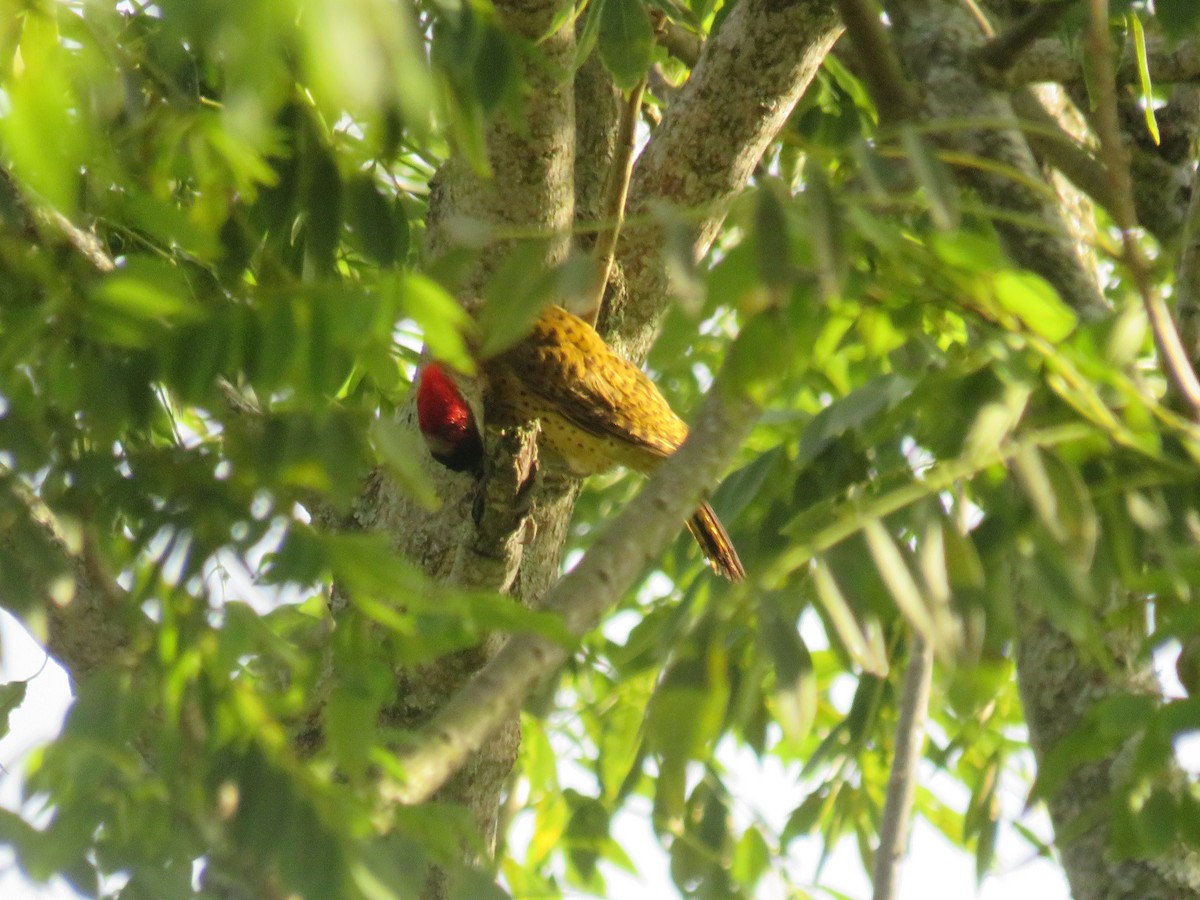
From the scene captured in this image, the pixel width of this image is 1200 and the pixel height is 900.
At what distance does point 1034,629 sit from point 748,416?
1401 mm

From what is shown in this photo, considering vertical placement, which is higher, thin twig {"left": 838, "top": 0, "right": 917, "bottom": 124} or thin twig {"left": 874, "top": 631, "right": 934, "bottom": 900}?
thin twig {"left": 838, "top": 0, "right": 917, "bottom": 124}

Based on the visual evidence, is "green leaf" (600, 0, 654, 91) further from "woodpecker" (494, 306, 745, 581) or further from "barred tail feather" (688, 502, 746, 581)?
"barred tail feather" (688, 502, 746, 581)

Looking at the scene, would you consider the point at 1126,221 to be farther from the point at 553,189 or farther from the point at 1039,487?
the point at 553,189

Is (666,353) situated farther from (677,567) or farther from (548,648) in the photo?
(677,567)

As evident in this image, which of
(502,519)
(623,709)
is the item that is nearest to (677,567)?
(623,709)

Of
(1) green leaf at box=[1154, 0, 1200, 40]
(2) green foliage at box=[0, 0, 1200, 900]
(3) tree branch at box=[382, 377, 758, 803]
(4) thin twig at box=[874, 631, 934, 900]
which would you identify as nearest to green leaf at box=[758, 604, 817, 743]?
(2) green foliage at box=[0, 0, 1200, 900]

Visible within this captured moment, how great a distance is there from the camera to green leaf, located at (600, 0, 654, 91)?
2.21 metres

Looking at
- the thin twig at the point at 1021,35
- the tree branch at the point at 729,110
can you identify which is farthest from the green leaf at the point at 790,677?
the tree branch at the point at 729,110

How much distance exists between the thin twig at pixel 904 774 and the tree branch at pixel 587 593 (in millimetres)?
710

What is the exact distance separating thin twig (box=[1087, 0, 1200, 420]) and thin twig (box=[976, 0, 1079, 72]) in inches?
21.9

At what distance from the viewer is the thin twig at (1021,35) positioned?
2.14 m

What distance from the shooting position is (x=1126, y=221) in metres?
1.48

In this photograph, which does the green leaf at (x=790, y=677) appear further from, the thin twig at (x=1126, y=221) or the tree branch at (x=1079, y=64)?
the tree branch at (x=1079, y=64)

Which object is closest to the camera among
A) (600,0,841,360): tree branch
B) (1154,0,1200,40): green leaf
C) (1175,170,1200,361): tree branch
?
(1154,0,1200,40): green leaf
